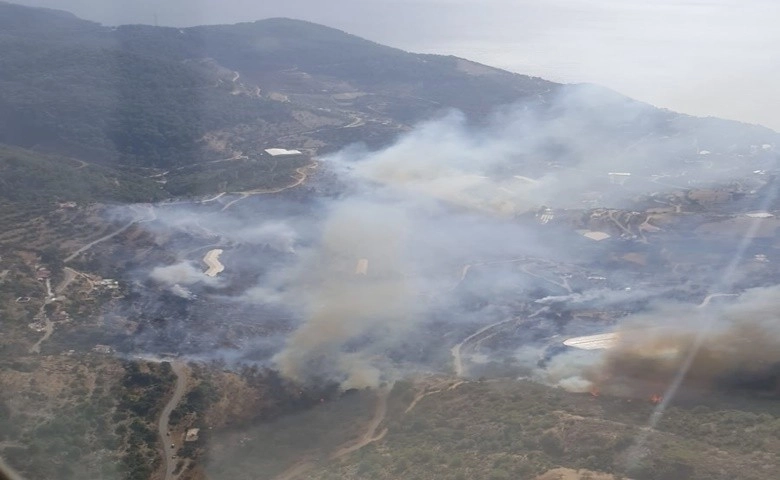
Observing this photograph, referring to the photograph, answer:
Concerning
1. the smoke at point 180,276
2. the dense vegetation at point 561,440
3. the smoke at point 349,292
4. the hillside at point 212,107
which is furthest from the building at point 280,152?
the dense vegetation at point 561,440

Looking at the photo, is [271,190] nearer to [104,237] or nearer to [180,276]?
[104,237]

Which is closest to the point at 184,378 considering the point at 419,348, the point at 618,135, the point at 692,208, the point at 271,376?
the point at 271,376

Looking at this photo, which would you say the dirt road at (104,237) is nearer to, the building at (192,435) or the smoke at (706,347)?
the building at (192,435)

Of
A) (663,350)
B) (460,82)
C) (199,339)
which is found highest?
(460,82)

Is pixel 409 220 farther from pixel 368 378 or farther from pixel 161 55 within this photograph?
pixel 161 55

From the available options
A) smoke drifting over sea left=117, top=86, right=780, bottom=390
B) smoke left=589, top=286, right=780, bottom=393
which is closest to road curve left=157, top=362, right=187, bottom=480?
smoke drifting over sea left=117, top=86, right=780, bottom=390

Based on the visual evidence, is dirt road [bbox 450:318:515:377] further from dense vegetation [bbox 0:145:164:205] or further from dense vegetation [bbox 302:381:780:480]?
dense vegetation [bbox 0:145:164:205]
